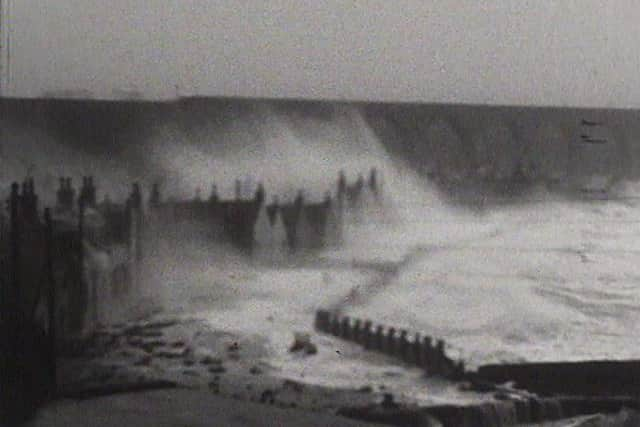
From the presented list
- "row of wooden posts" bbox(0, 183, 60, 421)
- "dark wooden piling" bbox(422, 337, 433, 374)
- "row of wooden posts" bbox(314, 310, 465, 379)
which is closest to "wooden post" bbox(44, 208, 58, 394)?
"row of wooden posts" bbox(0, 183, 60, 421)

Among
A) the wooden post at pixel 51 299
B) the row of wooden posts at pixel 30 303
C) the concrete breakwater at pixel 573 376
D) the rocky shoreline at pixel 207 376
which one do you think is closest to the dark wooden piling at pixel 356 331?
the rocky shoreline at pixel 207 376

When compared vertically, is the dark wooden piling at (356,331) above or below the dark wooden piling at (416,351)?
above

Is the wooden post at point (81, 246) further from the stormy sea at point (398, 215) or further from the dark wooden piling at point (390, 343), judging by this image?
the dark wooden piling at point (390, 343)

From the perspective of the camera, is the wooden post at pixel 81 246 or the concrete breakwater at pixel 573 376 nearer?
the wooden post at pixel 81 246

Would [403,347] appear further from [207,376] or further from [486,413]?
[207,376]

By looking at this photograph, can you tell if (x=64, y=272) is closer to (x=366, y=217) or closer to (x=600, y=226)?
(x=366, y=217)

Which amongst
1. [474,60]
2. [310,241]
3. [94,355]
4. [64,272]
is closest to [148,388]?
[94,355]
